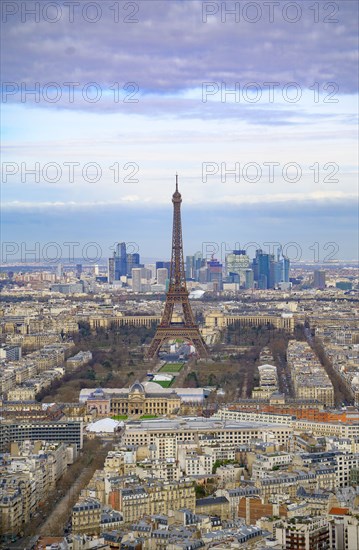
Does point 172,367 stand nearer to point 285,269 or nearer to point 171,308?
point 171,308

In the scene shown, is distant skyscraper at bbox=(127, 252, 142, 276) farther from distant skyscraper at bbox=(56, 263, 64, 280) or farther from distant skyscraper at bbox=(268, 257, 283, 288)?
distant skyscraper at bbox=(268, 257, 283, 288)

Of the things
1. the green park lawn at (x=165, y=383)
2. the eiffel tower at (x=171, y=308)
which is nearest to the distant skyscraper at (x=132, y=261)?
the eiffel tower at (x=171, y=308)

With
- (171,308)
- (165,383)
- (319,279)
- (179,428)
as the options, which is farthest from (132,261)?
(179,428)

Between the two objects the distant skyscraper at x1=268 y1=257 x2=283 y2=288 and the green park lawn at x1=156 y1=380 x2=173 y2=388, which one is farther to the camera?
the distant skyscraper at x1=268 y1=257 x2=283 y2=288

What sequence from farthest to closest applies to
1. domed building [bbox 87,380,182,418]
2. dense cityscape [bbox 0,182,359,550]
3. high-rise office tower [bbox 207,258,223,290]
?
high-rise office tower [bbox 207,258,223,290]
domed building [bbox 87,380,182,418]
dense cityscape [bbox 0,182,359,550]

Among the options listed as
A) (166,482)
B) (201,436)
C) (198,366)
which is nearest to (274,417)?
(201,436)

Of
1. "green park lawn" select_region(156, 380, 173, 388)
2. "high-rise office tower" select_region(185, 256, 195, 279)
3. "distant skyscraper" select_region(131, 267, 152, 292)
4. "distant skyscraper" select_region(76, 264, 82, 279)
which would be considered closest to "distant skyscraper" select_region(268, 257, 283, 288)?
"high-rise office tower" select_region(185, 256, 195, 279)

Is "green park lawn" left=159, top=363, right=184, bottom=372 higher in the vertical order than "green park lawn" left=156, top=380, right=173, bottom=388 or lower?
higher

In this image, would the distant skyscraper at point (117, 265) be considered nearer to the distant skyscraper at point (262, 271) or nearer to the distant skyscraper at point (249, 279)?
the distant skyscraper at point (249, 279)

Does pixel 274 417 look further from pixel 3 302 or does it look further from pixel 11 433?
pixel 3 302
